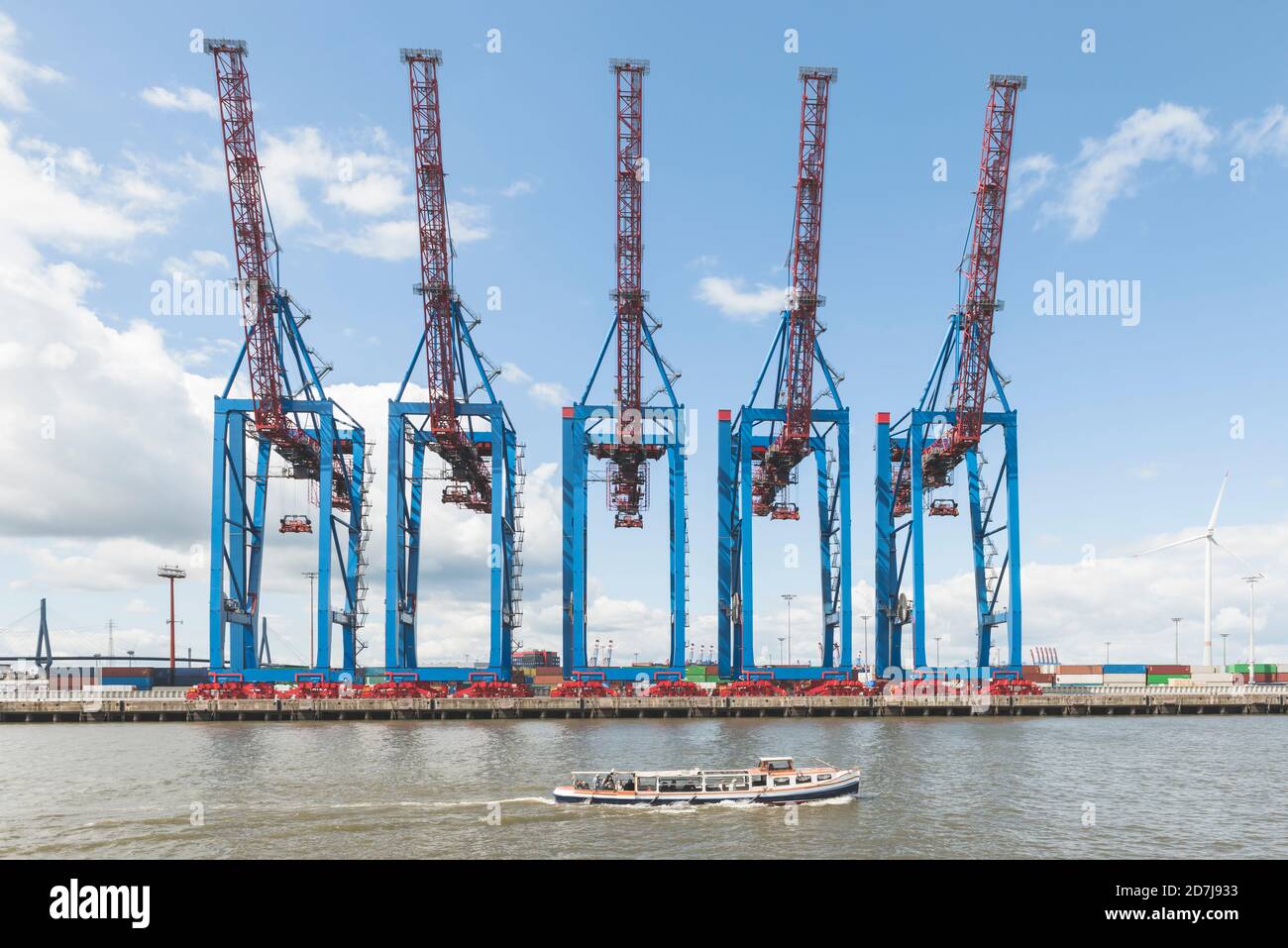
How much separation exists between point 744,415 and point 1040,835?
2437 inches

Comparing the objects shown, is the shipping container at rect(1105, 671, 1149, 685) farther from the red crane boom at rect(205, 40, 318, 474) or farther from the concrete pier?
the red crane boom at rect(205, 40, 318, 474)

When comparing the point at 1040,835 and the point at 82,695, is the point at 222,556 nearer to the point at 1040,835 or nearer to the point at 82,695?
the point at 82,695

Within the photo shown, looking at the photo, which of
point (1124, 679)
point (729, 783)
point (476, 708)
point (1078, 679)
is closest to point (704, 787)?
Result: point (729, 783)

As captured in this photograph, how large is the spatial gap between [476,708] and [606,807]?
44.7 metres

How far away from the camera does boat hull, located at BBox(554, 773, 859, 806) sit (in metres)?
36.5

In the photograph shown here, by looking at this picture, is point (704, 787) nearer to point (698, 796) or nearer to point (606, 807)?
point (698, 796)

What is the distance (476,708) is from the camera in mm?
78812

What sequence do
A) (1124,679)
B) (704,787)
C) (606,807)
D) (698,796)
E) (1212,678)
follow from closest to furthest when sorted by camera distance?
(606,807) < (698,796) < (704,787) < (1212,678) < (1124,679)

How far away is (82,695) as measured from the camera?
277 ft

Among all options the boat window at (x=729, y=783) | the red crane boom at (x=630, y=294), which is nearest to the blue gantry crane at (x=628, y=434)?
the red crane boom at (x=630, y=294)

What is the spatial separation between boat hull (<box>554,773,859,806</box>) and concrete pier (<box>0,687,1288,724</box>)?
139ft

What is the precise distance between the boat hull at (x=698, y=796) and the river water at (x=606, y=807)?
406mm

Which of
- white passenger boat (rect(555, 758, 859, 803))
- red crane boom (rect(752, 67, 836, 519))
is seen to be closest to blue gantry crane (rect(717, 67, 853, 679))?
red crane boom (rect(752, 67, 836, 519))
